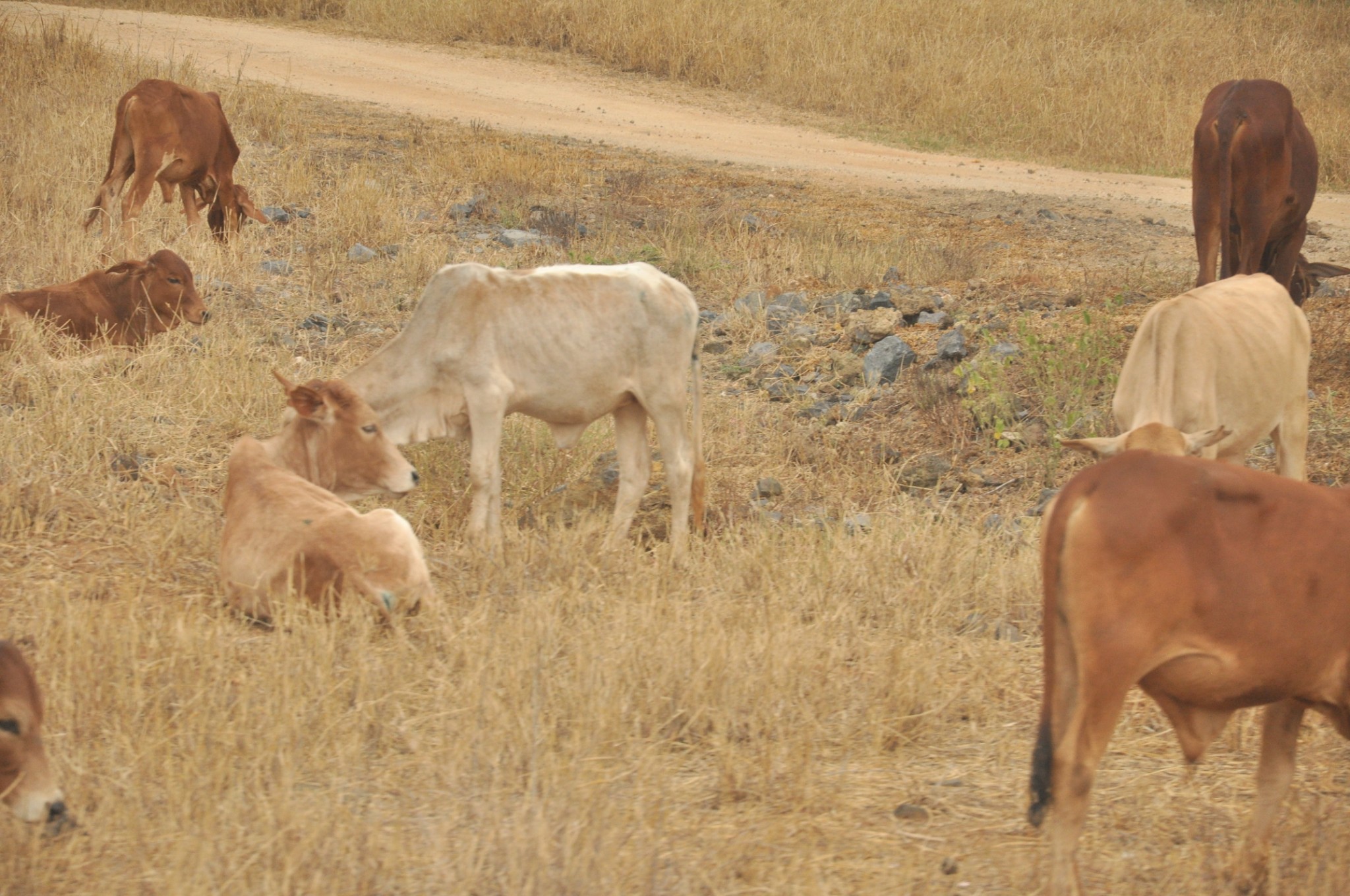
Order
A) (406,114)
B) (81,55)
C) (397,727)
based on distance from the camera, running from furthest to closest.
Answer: (406,114) → (81,55) → (397,727)

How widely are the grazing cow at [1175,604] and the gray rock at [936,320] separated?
6213mm

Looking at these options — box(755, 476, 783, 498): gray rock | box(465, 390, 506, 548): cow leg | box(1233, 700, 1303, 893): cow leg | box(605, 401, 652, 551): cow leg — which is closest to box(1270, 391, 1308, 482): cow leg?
box(755, 476, 783, 498): gray rock

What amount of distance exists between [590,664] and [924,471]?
3.53 m

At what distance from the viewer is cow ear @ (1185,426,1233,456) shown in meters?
5.20

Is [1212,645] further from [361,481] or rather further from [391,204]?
[391,204]

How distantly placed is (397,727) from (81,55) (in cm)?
1340

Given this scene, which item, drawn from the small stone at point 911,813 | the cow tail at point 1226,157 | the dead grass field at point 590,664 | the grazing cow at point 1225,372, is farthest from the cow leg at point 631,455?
the cow tail at point 1226,157

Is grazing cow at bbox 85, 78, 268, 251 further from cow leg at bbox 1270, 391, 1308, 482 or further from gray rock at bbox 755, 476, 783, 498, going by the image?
cow leg at bbox 1270, 391, 1308, 482

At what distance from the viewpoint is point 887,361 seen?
8969mm

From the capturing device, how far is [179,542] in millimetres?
5941

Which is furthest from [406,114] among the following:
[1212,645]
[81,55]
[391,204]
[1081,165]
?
[1212,645]

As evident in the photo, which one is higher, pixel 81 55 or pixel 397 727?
pixel 81 55

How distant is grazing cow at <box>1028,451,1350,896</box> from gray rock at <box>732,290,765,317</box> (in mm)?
6777

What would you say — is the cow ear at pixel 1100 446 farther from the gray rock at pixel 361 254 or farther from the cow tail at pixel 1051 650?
the gray rock at pixel 361 254
